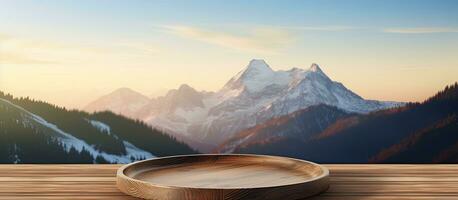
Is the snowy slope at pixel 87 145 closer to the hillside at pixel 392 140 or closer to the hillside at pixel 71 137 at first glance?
the hillside at pixel 71 137

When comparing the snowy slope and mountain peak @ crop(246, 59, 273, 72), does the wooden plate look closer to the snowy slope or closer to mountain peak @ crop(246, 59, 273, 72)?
mountain peak @ crop(246, 59, 273, 72)

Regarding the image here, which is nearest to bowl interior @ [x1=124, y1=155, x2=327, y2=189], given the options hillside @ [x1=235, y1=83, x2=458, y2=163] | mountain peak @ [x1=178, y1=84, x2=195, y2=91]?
mountain peak @ [x1=178, y1=84, x2=195, y2=91]

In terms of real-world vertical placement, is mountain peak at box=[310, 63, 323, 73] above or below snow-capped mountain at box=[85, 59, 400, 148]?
above

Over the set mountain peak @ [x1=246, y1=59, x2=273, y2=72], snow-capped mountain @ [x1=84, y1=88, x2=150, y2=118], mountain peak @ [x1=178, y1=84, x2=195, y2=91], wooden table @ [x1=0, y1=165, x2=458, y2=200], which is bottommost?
snow-capped mountain @ [x1=84, y1=88, x2=150, y2=118]

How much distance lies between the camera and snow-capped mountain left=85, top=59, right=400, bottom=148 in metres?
6.52

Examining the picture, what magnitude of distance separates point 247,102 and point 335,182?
585cm

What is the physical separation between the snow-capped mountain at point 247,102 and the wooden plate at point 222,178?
4883 mm

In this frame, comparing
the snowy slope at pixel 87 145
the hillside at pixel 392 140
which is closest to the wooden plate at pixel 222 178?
the hillside at pixel 392 140

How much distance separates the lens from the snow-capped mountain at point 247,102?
652 cm

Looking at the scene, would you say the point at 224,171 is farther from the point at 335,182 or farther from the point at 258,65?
the point at 258,65

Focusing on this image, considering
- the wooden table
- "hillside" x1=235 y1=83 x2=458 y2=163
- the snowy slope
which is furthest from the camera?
the snowy slope

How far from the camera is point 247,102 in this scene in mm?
7098

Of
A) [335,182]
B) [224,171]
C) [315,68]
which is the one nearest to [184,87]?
[315,68]

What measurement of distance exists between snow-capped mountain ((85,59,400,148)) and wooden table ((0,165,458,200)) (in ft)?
15.8
